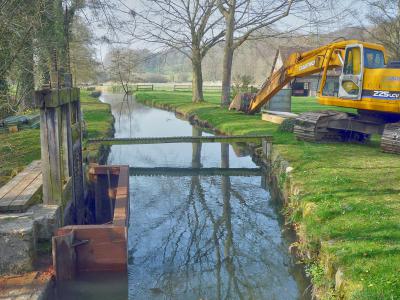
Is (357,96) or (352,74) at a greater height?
(352,74)

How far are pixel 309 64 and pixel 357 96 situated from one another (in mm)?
2655

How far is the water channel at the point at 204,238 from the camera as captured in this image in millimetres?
6434

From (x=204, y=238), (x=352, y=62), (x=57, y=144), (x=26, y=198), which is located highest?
(x=352, y=62)

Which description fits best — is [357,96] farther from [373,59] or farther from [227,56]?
[227,56]

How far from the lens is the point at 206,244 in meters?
8.13

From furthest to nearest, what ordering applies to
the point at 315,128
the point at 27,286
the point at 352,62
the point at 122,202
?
the point at 315,128
the point at 352,62
the point at 122,202
the point at 27,286

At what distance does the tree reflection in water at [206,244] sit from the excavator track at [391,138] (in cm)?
329

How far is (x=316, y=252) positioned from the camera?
641 cm

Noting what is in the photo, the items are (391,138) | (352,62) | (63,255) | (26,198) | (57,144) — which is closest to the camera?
(63,255)

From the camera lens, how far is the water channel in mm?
6434

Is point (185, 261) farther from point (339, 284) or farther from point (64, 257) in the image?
point (339, 284)

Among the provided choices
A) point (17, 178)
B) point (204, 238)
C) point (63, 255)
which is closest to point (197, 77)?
point (204, 238)

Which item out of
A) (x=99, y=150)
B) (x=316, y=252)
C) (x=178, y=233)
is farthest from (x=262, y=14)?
(x=316, y=252)

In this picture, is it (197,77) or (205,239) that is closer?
(205,239)
